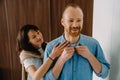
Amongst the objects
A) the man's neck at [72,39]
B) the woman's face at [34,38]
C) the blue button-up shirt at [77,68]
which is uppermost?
the man's neck at [72,39]

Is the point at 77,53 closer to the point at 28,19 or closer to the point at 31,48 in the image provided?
the point at 31,48

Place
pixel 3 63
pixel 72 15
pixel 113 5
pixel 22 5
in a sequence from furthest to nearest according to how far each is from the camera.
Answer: pixel 3 63, pixel 22 5, pixel 113 5, pixel 72 15

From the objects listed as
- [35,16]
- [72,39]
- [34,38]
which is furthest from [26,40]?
[35,16]

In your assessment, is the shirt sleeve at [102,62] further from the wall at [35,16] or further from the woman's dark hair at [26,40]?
the wall at [35,16]

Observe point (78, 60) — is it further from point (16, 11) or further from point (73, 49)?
point (16, 11)

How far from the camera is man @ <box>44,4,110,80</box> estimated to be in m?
0.90

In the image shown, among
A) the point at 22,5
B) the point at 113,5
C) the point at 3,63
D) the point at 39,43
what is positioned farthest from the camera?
the point at 3,63

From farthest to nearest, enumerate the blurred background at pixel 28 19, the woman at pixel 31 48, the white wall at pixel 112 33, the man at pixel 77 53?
the blurred background at pixel 28 19
the woman at pixel 31 48
the white wall at pixel 112 33
the man at pixel 77 53

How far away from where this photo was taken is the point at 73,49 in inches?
36.2

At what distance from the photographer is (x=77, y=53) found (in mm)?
939

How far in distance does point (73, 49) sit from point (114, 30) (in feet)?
1.06

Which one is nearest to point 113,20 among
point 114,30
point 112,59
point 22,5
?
point 114,30

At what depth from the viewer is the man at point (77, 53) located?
90 cm

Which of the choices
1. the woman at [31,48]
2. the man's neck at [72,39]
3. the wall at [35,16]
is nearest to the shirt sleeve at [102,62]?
the man's neck at [72,39]
